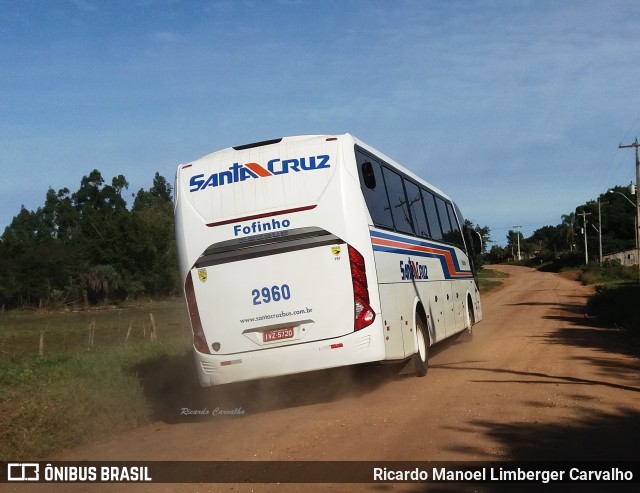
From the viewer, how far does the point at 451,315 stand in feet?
54.8

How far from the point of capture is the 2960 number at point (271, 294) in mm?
10195

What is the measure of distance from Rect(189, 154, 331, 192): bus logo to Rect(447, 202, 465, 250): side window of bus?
8.81 metres

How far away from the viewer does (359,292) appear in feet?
33.4

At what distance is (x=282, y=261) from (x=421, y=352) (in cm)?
373

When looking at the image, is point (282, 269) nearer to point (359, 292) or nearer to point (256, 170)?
point (359, 292)

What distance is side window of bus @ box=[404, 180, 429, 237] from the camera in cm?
1420

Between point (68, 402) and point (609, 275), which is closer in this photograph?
point (68, 402)

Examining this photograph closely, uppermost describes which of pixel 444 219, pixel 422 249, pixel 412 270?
pixel 444 219

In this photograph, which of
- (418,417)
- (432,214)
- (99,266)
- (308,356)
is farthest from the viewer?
(99,266)

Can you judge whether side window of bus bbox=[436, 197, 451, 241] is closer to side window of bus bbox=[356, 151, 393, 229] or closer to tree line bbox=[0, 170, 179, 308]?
side window of bus bbox=[356, 151, 393, 229]

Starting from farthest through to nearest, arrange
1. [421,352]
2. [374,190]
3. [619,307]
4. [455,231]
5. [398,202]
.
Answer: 1. [619,307]
2. [455,231]
3. [398,202]
4. [421,352]
5. [374,190]

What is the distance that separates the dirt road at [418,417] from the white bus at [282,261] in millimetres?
913

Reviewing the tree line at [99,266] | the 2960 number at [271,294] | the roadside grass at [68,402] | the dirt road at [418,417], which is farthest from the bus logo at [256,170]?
the tree line at [99,266]

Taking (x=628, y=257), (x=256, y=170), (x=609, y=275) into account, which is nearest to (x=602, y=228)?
(x=628, y=257)
